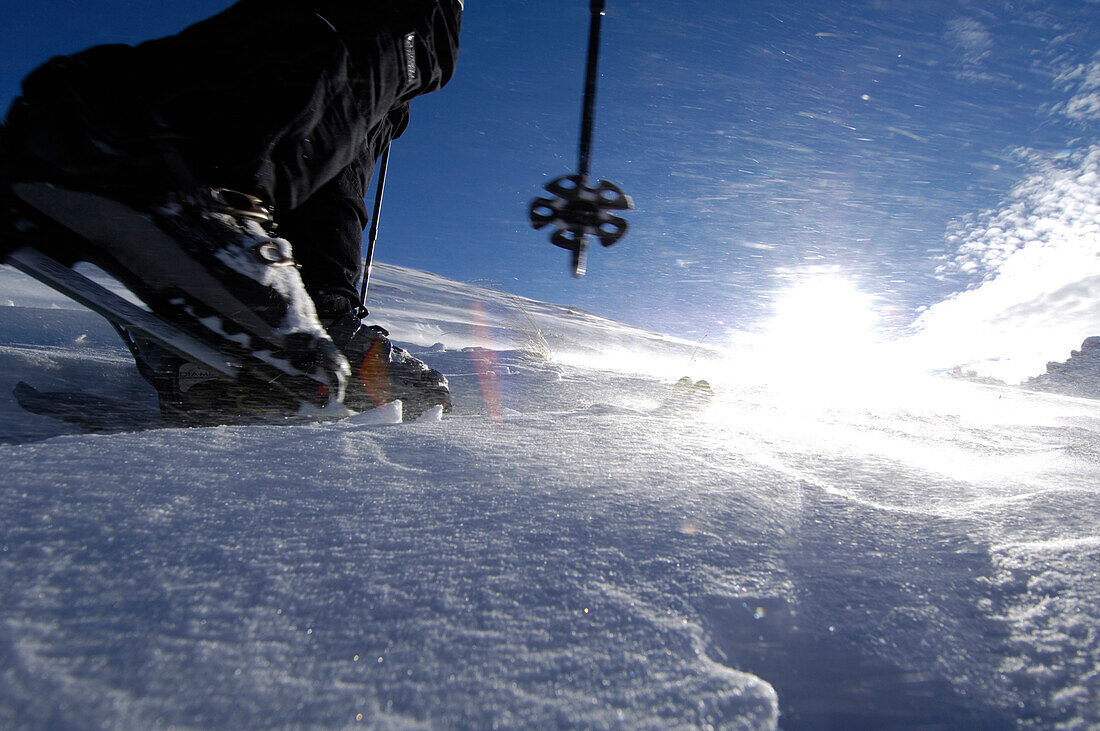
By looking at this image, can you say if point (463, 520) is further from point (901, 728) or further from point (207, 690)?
point (901, 728)

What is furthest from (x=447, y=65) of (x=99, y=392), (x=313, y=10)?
(x=99, y=392)

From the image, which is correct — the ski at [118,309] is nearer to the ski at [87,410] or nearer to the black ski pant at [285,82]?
the ski at [87,410]

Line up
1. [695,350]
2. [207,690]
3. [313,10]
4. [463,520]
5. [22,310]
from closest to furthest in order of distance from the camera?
[207,690] → [463,520] → [313,10] → [22,310] → [695,350]

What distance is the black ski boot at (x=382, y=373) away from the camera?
42.0 inches

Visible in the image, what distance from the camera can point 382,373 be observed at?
3.62ft

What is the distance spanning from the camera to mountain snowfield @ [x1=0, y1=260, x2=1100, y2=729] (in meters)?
0.27

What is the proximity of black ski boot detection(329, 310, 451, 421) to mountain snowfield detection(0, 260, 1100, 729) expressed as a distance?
39 cm

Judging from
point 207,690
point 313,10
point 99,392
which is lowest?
point 207,690

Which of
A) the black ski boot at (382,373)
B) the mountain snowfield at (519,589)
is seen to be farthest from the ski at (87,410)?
the black ski boot at (382,373)

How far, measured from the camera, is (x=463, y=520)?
1.47 feet

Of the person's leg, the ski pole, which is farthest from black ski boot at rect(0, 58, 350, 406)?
the ski pole

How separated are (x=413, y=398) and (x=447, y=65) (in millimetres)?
764

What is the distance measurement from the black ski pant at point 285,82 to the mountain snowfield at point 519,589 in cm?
45

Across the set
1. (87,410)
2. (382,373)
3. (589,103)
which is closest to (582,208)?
(589,103)
